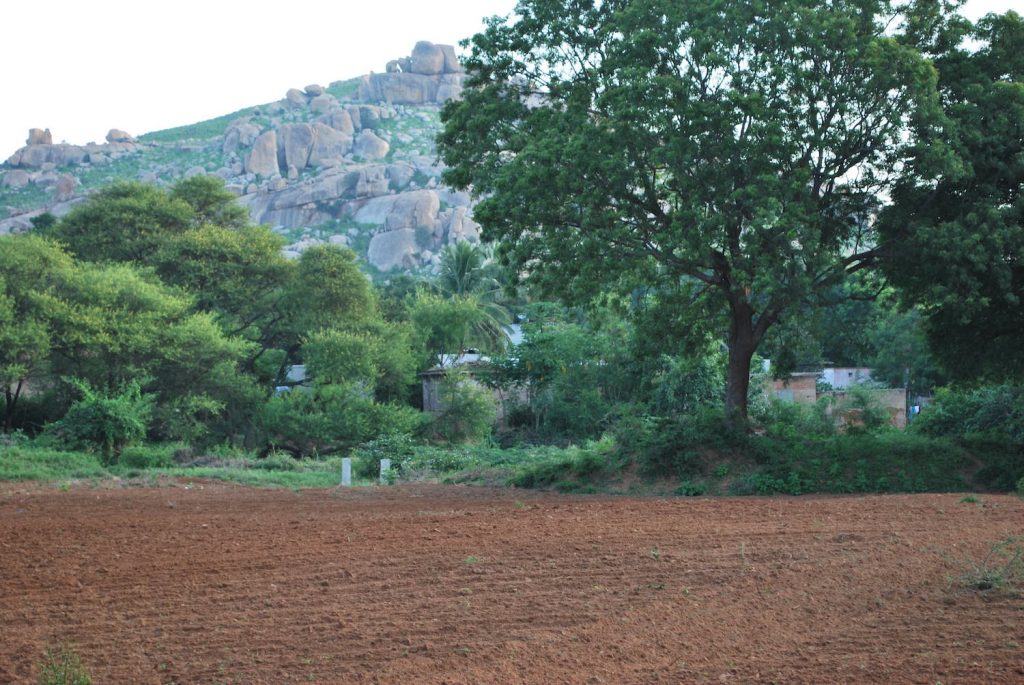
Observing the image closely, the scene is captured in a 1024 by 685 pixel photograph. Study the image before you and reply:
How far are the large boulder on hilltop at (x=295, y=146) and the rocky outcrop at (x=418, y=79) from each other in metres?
28.1

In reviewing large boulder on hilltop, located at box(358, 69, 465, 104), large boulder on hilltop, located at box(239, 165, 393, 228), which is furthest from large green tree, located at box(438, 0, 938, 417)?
large boulder on hilltop, located at box(358, 69, 465, 104)

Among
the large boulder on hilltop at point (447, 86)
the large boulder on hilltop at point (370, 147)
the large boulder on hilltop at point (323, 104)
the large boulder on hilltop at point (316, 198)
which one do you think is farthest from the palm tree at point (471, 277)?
the large boulder on hilltop at point (447, 86)

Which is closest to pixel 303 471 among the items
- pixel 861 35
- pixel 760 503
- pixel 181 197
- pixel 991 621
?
pixel 760 503

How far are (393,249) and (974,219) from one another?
91167mm

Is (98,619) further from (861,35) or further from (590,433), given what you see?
(590,433)

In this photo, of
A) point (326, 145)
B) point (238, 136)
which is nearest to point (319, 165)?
point (326, 145)

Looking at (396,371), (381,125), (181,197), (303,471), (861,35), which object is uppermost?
(381,125)

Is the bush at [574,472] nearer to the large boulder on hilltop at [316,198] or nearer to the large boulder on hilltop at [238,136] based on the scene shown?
the large boulder on hilltop at [316,198]

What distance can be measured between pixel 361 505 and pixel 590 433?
61.9ft

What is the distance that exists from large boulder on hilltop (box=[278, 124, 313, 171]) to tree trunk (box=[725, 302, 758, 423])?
11616 cm

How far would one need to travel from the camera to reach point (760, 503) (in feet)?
43.7

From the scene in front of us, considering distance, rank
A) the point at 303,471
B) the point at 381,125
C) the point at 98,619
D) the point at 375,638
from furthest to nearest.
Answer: the point at 381,125 → the point at 303,471 → the point at 98,619 → the point at 375,638

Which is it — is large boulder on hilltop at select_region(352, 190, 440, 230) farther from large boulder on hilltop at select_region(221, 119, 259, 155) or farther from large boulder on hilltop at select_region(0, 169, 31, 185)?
large boulder on hilltop at select_region(0, 169, 31, 185)

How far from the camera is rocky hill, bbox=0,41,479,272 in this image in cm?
10800
